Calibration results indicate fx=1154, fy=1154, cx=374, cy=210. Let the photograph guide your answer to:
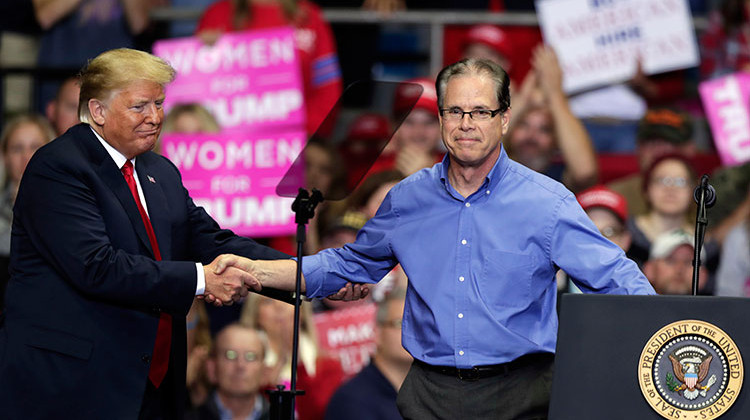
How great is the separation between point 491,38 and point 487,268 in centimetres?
363

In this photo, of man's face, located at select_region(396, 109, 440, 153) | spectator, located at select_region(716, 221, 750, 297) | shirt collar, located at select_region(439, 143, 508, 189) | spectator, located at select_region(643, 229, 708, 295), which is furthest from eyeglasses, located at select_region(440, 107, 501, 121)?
spectator, located at select_region(716, 221, 750, 297)

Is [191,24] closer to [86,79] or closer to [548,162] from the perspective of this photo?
[548,162]

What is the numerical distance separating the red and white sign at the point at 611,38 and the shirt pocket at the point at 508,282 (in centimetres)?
350

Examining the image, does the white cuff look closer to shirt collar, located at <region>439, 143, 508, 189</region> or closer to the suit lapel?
the suit lapel

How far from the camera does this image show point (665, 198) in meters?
6.67

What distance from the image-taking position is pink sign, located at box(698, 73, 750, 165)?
689cm

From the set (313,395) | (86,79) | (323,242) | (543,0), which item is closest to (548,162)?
(543,0)

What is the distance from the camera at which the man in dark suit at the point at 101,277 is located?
12.4 ft

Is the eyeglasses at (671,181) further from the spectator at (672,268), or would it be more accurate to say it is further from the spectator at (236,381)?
the spectator at (236,381)

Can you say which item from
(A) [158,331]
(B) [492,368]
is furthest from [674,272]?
(A) [158,331]

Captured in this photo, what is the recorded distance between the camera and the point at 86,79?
4000 millimetres

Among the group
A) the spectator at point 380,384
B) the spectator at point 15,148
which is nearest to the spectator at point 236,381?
A: the spectator at point 380,384

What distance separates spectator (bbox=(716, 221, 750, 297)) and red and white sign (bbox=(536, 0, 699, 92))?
43.8 inches

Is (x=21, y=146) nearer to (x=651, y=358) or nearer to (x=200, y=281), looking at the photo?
(x=200, y=281)
